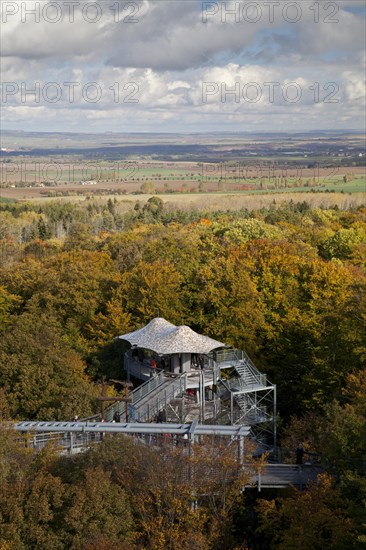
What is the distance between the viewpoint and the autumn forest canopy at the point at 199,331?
1062 inches

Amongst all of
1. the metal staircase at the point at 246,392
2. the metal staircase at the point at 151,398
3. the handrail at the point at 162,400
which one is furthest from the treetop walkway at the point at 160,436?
the metal staircase at the point at 246,392

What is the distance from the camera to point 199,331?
177 feet

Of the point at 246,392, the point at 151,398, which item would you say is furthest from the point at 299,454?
the point at 151,398

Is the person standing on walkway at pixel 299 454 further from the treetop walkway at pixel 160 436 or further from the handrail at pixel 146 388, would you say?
the handrail at pixel 146 388

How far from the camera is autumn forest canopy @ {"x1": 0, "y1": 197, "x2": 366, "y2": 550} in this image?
2698 cm

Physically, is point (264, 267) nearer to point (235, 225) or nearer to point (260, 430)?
point (260, 430)

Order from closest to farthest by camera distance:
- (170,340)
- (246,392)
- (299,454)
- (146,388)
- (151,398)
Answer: (299,454)
(151,398)
(146,388)
(246,392)
(170,340)

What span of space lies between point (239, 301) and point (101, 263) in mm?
18705

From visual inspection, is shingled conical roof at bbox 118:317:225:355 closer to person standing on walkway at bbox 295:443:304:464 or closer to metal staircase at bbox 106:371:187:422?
metal staircase at bbox 106:371:187:422

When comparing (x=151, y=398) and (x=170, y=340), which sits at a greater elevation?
(x=170, y=340)

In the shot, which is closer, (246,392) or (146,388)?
(146,388)

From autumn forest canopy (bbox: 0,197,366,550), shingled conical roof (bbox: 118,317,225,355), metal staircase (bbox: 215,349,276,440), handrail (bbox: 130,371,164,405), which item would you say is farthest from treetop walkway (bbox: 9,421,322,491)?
shingled conical roof (bbox: 118,317,225,355)

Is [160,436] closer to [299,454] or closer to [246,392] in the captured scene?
[299,454]

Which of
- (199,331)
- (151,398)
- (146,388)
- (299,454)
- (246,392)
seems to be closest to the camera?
(299,454)
